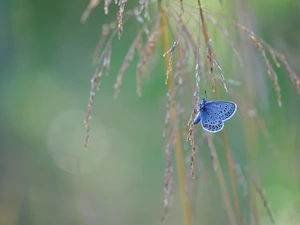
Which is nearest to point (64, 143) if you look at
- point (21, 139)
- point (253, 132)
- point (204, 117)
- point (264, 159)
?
point (21, 139)

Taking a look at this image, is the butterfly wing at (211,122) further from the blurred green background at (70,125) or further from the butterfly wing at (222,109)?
the blurred green background at (70,125)

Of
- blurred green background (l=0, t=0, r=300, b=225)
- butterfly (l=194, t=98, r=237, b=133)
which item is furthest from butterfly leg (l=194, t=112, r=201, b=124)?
blurred green background (l=0, t=0, r=300, b=225)

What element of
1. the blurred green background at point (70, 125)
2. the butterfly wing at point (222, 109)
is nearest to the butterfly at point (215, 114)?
the butterfly wing at point (222, 109)

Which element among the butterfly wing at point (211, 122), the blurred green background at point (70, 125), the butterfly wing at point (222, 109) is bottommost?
the butterfly wing at point (211, 122)

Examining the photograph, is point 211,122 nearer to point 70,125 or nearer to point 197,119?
point 197,119

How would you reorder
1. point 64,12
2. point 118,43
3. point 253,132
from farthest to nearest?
point 64,12 < point 118,43 < point 253,132

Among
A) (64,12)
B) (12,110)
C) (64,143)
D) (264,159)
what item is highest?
(64,12)

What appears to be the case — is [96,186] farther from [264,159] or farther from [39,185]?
[264,159]
